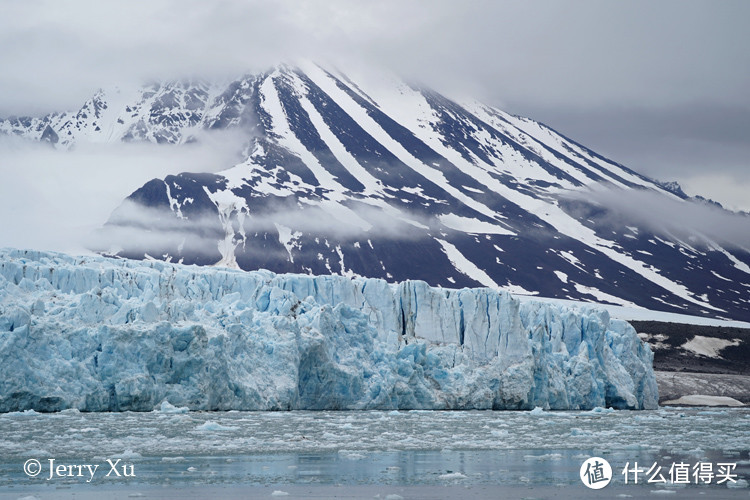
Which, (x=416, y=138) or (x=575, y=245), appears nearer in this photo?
(x=575, y=245)

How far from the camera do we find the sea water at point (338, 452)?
13.7m

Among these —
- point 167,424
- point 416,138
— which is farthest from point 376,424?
point 416,138

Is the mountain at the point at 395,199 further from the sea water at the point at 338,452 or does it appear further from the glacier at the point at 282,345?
the sea water at the point at 338,452

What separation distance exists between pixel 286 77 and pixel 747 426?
14974cm

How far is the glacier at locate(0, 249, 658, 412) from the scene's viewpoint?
26.6m

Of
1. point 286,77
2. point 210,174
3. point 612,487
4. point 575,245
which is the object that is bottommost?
point 612,487

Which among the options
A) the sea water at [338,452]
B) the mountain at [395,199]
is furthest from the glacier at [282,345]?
the mountain at [395,199]

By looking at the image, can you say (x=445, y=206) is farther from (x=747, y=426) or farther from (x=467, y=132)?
(x=747, y=426)

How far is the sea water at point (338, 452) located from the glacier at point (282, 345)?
1.49 metres

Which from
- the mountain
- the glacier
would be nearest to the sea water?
the glacier

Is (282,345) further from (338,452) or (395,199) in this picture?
(395,199)

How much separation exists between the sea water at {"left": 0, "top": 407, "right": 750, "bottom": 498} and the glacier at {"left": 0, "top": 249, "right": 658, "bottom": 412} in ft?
4.88

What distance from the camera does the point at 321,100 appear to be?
535 ft

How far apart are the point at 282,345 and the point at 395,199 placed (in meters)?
105
